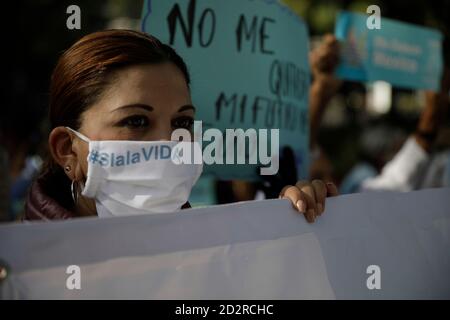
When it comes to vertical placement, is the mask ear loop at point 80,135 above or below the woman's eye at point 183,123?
below

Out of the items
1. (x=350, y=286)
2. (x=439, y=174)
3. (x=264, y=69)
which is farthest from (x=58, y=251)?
(x=439, y=174)

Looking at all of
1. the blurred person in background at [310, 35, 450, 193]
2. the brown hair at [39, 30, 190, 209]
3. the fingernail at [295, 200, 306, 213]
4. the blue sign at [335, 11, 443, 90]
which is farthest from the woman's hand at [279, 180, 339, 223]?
the blue sign at [335, 11, 443, 90]

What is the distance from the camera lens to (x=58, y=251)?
135cm

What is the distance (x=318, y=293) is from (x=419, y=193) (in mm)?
577

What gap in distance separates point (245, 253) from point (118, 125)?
0.49m

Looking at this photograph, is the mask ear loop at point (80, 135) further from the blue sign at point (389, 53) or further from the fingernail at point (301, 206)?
the blue sign at point (389, 53)

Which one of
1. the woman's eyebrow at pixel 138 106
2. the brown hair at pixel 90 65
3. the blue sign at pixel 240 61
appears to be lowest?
the woman's eyebrow at pixel 138 106

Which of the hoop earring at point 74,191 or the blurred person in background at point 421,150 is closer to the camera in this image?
the hoop earring at point 74,191

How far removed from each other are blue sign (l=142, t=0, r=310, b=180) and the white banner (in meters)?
0.68

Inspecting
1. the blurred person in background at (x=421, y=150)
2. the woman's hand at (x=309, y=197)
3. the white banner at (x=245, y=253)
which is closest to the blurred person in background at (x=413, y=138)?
the blurred person in background at (x=421, y=150)

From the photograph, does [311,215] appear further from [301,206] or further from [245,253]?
[245,253]

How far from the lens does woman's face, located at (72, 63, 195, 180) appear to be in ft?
6.04

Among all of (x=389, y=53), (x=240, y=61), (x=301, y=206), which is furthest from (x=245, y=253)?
(x=389, y=53)

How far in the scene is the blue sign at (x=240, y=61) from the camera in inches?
91.8
